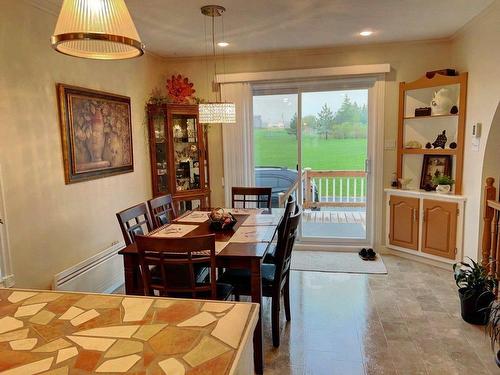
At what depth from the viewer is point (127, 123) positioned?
3.91 m

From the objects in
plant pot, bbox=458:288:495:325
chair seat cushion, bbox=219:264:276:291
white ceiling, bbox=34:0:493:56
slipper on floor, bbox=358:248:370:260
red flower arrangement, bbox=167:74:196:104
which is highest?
white ceiling, bbox=34:0:493:56

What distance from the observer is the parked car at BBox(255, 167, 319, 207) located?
15.8 feet

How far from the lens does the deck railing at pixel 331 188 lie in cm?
478

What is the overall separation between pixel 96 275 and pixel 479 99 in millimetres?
4004

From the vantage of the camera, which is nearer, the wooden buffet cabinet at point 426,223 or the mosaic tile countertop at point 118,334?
the mosaic tile countertop at point 118,334

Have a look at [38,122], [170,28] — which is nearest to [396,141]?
[170,28]

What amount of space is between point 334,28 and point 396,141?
1581 millimetres

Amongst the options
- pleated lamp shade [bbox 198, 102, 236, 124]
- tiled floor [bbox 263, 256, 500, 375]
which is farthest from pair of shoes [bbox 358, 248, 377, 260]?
pleated lamp shade [bbox 198, 102, 236, 124]

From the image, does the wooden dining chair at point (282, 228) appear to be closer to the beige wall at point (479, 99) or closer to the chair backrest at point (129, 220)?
the chair backrest at point (129, 220)

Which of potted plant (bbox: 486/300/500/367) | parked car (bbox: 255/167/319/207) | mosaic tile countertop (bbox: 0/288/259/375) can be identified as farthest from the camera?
parked car (bbox: 255/167/319/207)

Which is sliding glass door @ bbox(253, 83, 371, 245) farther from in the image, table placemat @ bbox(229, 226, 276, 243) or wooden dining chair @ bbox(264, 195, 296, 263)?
table placemat @ bbox(229, 226, 276, 243)

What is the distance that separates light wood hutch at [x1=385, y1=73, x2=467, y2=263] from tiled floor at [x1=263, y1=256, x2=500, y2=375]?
0.42 meters

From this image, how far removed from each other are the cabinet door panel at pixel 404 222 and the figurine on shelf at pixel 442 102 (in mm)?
1023

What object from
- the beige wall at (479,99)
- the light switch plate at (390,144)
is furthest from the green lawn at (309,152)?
the beige wall at (479,99)
